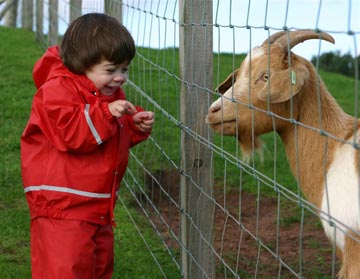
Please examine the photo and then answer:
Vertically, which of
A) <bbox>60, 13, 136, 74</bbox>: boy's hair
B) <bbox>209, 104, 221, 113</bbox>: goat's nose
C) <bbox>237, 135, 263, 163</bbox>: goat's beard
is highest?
<bbox>60, 13, 136, 74</bbox>: boy's hair

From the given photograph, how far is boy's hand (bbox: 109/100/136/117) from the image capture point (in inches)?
128

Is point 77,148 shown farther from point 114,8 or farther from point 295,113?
A: point 114,8

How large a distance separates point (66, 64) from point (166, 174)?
3272 mm

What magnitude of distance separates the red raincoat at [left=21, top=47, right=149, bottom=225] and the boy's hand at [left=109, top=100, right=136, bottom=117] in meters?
0.03

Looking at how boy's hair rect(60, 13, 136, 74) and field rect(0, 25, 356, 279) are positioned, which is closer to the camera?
boy's hair rect(60, 13, 136, 74)

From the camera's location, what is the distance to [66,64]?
11.5ft

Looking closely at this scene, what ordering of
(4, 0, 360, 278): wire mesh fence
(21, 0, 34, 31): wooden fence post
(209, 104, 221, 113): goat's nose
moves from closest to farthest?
1. (4, 0, 360, 278): wire mesh fence
2. (209, 104, 221, 113): goat's nose
3. (21, 0, 34, 31): wooden fence post

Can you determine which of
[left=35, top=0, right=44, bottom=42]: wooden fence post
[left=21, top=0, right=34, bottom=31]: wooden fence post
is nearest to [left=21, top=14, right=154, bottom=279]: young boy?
[left=35, top=0, right=44, bottom=42]: wooden fence post

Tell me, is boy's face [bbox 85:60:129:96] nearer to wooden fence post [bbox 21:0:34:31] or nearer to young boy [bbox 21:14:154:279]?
young boy [bbox 21:14:154:279]

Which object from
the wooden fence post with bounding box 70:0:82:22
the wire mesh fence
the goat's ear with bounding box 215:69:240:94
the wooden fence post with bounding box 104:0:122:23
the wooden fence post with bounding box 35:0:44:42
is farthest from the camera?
the wooden fence post with bounding box 35:0:44:42

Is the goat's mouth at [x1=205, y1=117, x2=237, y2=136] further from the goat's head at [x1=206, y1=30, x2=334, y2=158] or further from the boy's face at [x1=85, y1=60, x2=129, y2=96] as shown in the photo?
the boy's face at [x1=85, y1=60, x2=129, y2=96]

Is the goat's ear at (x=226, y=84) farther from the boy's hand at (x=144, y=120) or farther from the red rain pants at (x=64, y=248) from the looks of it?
the red rain pants at (x=64, y=248)

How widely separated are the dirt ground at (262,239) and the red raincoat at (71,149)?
98cm

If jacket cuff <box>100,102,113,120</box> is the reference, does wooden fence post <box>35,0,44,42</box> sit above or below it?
below
